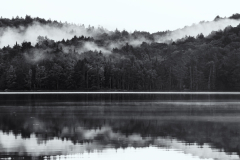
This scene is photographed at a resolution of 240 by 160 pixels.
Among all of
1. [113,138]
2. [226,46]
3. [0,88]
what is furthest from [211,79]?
[113,138]

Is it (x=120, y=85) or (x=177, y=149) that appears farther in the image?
(x=120, y=85)

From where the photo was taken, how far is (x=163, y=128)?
99.1ft

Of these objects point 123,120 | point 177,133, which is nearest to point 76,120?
point 123,120

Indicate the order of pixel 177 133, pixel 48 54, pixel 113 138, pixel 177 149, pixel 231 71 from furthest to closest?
pixel 48 54 < pixel 231 71 < pixel 177 133 < pixel 113 138 < pixel 177 149

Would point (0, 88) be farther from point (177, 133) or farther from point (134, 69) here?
point (177, 133)

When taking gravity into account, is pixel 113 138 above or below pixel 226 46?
below

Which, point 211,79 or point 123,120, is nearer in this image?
point 123,120

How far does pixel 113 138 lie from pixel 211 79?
122 meters

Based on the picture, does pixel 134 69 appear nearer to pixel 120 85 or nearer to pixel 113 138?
pixel 120 85

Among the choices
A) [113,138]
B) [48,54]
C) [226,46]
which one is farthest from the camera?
[48,54]

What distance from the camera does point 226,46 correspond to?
16425 centimetres

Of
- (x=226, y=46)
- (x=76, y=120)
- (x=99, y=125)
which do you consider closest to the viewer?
(x=99, y=125)

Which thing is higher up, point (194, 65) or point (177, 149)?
point (194, 65)

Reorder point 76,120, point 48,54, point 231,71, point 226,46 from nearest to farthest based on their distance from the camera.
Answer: point 76,120 < point 231,71 < point 226,46 < point 48,54
